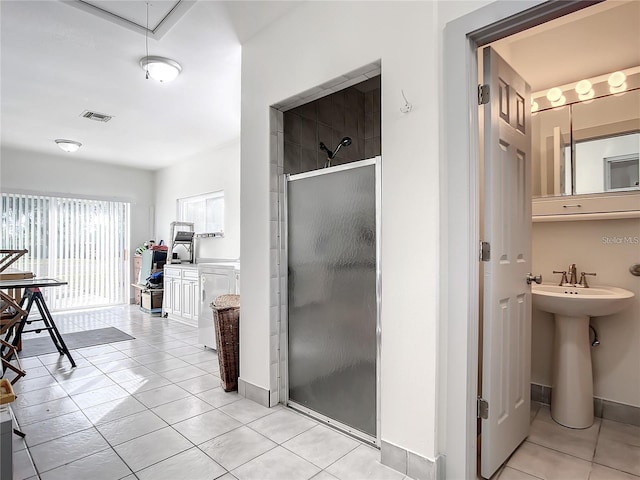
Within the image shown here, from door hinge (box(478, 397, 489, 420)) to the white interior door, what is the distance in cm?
2

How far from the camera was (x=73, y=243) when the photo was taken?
6461 millimetres

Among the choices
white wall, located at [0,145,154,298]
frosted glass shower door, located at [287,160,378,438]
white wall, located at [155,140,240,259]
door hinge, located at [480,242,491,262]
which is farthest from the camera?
white wall, located at [0,145,154,298]

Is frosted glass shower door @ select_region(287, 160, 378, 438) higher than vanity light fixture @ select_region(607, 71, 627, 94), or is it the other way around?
vanity light fixture @ select_region(607, 71, 627, 94)

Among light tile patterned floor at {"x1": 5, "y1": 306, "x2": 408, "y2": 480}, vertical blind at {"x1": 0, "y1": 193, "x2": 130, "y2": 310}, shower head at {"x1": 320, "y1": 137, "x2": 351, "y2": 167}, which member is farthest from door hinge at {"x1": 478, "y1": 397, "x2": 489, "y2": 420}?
vertical blind at {"x1": 0, "y1": 193, "x2": 130, "y2": 310}

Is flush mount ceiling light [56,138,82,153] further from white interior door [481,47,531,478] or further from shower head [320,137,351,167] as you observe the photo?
white interior door [481,47,531,478]

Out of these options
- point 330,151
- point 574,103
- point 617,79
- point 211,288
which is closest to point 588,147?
point 574,103

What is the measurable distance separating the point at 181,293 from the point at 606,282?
5012mm

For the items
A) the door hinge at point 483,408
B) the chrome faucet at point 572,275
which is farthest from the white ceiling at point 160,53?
the door hinge at point 483,408

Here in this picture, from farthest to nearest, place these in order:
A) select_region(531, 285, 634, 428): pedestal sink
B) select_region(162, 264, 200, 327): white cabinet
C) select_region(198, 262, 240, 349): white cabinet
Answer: select_region(162, 264, 200, 327): white cabinet, select_region(198, 262, 240, 349): white cabinet, select_region(531, 285, 634, 428): pedestal sink

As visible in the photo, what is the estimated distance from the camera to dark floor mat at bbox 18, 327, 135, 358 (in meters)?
4.00

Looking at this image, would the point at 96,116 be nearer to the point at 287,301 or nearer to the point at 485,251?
the point at 287,301

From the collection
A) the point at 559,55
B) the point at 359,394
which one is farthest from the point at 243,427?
the point at 559,55

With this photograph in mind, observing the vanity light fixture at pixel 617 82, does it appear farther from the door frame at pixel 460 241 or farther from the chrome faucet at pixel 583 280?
the door frame at pixel 460 241

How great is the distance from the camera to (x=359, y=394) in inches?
85.3
